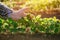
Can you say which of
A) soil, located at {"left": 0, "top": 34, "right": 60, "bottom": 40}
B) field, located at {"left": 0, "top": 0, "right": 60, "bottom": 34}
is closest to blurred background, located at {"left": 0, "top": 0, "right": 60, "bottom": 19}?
field, located at {"left": 0, "top": 0, "right": 60, "bottom": 34}

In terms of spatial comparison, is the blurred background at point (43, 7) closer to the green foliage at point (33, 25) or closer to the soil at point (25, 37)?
the green foliage at point (33, 25)

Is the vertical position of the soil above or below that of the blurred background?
below

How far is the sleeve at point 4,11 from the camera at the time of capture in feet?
11.8

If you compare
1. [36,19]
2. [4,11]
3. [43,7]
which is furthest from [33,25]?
[4,11]

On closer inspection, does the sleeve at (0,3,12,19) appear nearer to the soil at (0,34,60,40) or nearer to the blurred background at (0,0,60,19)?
the blurred background at (0,0,60,19)

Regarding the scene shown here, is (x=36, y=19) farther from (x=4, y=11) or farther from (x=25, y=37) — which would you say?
(x=4, y=11)

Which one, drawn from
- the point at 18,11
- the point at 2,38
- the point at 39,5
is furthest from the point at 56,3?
the point at 2,38

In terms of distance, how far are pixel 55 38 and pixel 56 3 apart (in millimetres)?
399

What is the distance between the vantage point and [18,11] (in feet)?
11.9

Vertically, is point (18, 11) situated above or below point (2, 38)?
above

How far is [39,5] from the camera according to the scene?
3.65m

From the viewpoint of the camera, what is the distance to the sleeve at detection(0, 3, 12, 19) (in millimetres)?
3588

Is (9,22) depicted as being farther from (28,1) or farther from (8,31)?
(28,1)

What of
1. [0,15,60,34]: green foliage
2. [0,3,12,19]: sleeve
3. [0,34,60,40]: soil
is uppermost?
[0,3,12,19]: sleeve
